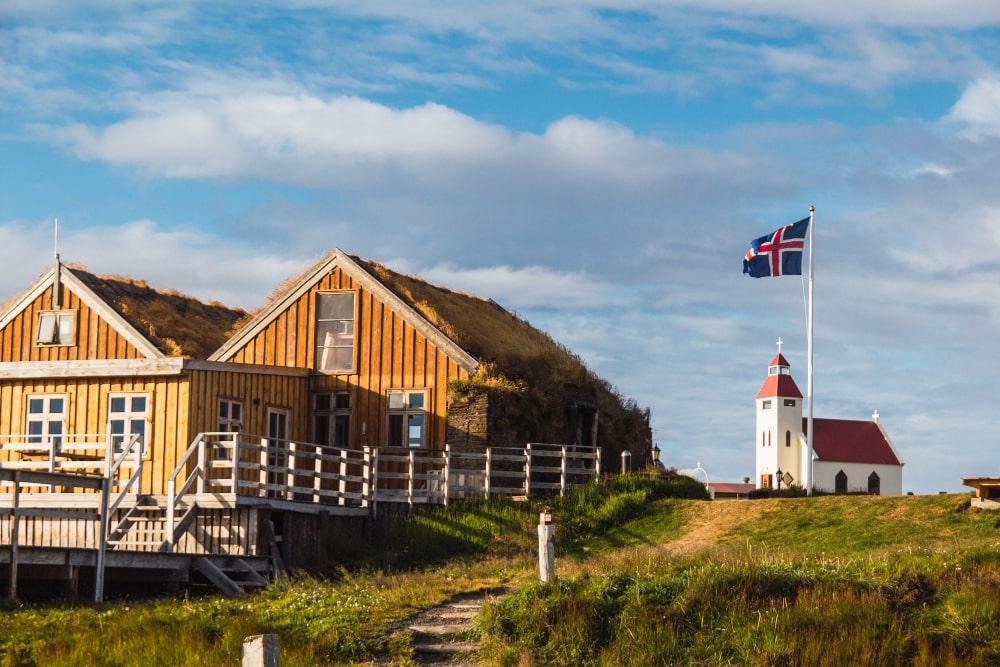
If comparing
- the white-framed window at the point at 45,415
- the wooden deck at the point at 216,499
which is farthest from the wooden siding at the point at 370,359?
the white-framed window at the point at 45,415

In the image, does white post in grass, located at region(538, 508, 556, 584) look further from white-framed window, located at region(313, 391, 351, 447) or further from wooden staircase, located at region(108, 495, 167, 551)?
white-framed window, located at region(313, 391, 351, 447)

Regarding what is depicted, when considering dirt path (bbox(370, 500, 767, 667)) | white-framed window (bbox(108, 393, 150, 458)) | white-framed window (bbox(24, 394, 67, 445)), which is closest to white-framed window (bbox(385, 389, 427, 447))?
white-framed window (bbox(108, 393, 150, 458))

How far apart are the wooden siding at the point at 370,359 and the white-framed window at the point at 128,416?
225 inches

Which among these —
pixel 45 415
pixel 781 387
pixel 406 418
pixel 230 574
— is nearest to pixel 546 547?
pixel 230 574

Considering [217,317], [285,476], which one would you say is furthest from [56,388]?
[217,317]

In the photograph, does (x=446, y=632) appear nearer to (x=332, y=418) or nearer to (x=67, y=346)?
(x=332, y=418)

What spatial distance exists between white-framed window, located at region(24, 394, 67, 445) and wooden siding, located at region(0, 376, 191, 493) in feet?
0.38

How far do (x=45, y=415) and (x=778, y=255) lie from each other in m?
23.9

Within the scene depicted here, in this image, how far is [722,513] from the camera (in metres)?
34.1

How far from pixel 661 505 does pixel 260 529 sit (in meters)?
10.4

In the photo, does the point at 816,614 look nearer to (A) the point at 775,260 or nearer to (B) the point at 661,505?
(B) the point at 661,505

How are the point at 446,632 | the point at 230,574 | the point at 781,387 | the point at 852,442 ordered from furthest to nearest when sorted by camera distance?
the point at 781,387
the point at 852,442
the point at 230,574
the point at 446,632

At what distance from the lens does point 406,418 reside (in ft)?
125

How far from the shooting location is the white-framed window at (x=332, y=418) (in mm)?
38562
